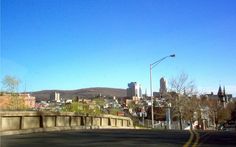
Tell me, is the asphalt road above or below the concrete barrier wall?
below

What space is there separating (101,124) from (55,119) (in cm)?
980

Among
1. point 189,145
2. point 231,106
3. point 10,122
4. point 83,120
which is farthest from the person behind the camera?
point 231,106

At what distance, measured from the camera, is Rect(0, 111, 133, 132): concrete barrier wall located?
733 inches

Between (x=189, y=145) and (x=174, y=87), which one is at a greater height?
(x=174, y=87)

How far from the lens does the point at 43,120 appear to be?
72.3 ft

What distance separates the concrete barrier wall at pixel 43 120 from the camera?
18609 millimetres

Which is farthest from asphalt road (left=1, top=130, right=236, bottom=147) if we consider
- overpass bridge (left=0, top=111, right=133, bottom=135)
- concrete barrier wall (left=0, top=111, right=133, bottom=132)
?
concrete barrier wall (left=0, top=111, right=133, bottom=132)

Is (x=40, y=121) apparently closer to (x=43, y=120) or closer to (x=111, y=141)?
(x=43, y=120)

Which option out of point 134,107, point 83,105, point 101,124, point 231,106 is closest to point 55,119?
point 101,124

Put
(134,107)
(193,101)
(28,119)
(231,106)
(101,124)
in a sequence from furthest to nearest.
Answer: (231,106)
(134,107)
(193,101)
(101,124)
(28,119)

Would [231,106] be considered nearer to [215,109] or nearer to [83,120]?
[215,109]

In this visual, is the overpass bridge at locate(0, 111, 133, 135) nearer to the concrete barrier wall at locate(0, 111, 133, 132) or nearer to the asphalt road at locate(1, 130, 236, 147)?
the concrete barrier wall at locate(0, 111, 133, 132)

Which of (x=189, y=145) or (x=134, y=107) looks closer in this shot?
(x=189, y=145)

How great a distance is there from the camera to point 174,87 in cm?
8125
